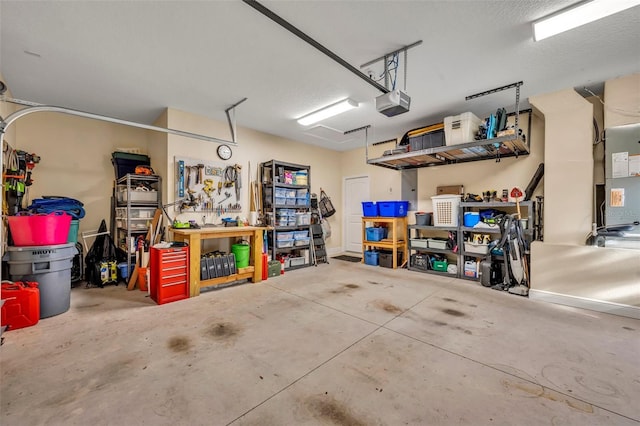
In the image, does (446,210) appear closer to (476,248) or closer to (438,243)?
(438,243)

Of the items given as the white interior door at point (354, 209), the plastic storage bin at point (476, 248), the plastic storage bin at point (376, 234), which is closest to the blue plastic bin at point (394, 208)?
the plastic storage bin at point (376, 234)

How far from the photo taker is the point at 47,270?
9.46ft

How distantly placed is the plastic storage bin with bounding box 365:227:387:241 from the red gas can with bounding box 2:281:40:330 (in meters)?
5.30

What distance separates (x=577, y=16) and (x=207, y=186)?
516cm

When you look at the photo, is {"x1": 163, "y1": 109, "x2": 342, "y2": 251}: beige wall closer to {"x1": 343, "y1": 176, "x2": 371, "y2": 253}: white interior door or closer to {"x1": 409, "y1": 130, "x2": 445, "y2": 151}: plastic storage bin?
{"x1": 343, "y1": 176, "x2": 371, "y2": 253}: white interior door

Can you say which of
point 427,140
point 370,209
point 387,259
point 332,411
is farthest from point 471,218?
point 332,411

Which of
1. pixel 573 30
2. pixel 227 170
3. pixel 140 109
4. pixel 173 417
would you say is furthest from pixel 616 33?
pixel 140 109

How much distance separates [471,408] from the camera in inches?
62.7

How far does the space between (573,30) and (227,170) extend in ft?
16.6

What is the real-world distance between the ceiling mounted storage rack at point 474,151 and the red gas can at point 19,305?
16.9 ft

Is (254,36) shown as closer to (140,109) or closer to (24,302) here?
(140,109)

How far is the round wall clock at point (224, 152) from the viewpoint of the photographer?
4906 mm

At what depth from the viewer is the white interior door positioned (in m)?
7.02

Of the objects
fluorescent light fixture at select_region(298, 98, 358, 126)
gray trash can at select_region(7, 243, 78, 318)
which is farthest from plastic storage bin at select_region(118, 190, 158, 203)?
fluorescent light fixture at select_region(298, 98, 358, 126)
